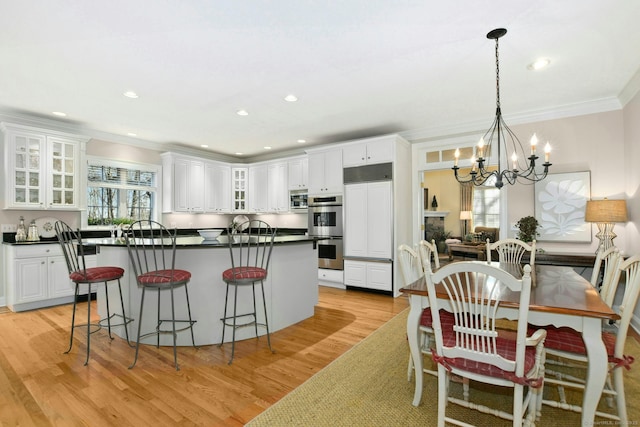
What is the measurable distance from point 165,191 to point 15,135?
7.41 ft

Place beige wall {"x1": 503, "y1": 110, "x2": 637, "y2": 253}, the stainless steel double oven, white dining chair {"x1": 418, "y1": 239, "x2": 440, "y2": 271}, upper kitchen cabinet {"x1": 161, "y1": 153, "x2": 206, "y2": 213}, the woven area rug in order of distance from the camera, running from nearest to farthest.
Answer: the woven area rug, white dining chair {"x1": 418, "y1": 239, "x2": 440, "y2": 271}, beige wall {"x1": 503, "y1": 110, "x2": 637, "y2": 253}, the stainless steel double oven, upper kitchen cabinet {"x1": 161, "y1": 153, "x2": 206, "y2": 213}

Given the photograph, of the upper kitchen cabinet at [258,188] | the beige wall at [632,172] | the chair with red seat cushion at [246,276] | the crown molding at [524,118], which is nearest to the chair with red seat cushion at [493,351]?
the chair with red seat cushion at [246,276]

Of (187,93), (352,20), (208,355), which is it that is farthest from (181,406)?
(187,93)

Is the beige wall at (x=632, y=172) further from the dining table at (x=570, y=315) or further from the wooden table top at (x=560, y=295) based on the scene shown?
the dining table at (x=570, y=315)

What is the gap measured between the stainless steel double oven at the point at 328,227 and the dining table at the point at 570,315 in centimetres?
339

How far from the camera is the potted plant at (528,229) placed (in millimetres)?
4144

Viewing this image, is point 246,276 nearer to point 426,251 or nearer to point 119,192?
point 426,251

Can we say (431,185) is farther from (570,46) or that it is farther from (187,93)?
(187,93)

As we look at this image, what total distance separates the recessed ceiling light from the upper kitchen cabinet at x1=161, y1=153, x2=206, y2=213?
18.6 feet

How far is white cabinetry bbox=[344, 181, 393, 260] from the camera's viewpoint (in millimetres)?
5008

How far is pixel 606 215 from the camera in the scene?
3545 mm

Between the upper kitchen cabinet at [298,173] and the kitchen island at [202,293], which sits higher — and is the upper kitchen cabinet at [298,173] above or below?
above

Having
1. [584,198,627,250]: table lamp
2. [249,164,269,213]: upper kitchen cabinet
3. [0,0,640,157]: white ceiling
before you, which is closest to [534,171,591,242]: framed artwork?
[584,198,627,250]: table lamp

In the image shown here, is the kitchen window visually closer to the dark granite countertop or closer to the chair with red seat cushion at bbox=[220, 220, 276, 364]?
the dark granite countertop
